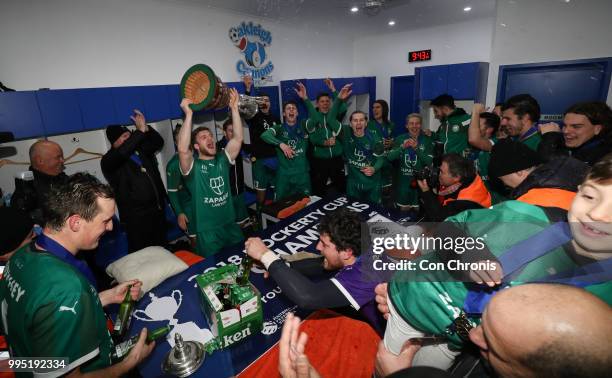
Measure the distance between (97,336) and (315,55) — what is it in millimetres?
7586

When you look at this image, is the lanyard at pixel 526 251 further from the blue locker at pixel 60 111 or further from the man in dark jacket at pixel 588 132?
the blue locker at pixel 60 111

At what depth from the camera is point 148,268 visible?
2178 mm

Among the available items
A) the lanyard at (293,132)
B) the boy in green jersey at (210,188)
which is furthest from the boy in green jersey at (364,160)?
the boy in green jersey at (210,188)

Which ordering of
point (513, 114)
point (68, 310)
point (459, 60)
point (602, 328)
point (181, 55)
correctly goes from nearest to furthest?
point (602, 328) < point (68, 310) < point (513, 114) < point (181, 55) < point (459, 60)

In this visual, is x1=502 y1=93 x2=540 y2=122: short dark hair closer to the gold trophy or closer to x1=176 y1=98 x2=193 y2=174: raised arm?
the gold trophy

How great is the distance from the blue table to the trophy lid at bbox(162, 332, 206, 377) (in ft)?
0.14

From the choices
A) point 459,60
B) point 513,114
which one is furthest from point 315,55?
point 513,114

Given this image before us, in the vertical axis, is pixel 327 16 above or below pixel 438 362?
above

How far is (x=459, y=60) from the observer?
7094mm

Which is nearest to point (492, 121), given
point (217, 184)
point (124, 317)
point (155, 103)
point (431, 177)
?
point (431, 177)

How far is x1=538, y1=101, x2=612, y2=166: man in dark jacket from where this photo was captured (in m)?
2.29

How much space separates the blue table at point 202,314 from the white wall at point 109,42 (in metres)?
3.46

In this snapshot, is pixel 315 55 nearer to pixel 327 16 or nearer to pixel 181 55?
pixel 327 16

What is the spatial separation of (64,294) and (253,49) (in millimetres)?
5945
